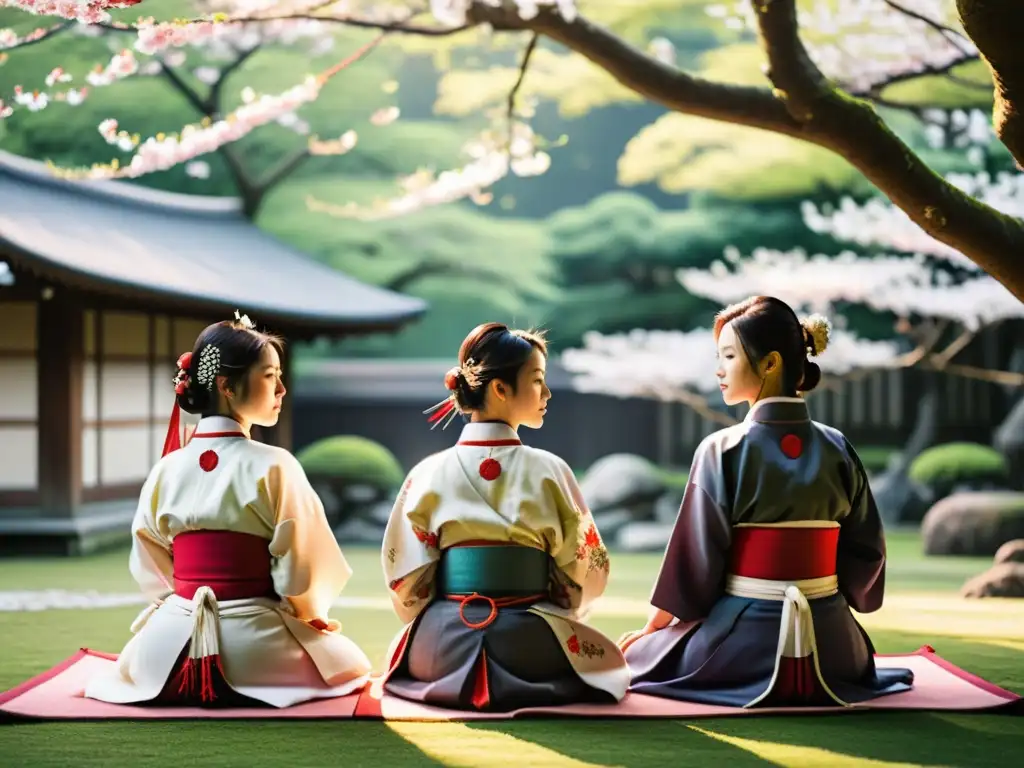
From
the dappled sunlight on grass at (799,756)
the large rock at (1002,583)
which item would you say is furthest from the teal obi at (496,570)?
the large rock at (1002,583)

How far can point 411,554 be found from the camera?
376cm

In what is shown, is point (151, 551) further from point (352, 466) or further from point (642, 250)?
point (642, 250)

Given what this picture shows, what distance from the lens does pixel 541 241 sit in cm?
1560

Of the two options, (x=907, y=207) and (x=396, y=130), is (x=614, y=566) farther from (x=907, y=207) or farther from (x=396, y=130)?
(x=396, y=130)

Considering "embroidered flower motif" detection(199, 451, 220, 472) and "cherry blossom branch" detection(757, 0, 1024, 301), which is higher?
"cherry blossom branch" detection(757, 0, 1024, 301)

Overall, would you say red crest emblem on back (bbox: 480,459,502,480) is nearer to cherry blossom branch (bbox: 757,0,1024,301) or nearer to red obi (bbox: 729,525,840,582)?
red obi (bbox: 729,525,840,582)

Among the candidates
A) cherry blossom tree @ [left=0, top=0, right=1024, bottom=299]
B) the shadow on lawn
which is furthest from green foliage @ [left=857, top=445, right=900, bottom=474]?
the shadow on lawn

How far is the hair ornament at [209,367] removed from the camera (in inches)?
151

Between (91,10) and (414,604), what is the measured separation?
96.0 inches

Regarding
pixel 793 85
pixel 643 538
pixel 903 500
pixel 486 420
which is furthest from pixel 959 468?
pixel 486 420

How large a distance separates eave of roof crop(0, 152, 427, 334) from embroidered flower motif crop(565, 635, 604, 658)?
677cm

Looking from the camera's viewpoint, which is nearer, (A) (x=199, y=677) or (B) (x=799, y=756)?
(B) (x=799, y=756)

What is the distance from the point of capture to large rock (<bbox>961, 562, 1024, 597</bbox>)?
6.86 metres

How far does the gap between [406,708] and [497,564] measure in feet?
1.62
